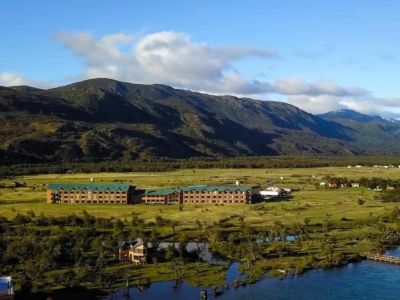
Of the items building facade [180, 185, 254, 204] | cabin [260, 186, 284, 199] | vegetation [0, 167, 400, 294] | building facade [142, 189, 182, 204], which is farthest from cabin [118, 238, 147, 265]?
cabin [260, 186, 284, 199]

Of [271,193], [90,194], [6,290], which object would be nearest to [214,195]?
[271,193]

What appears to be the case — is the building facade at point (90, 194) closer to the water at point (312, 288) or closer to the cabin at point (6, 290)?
the water at point (312, 288)

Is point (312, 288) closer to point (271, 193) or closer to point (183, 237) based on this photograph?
point (183, 237)

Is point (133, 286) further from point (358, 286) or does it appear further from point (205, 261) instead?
point (358, 286)

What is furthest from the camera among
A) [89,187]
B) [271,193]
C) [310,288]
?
[271,193]

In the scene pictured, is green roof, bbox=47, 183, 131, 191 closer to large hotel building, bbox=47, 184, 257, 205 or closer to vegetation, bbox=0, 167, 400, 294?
large hotel building, bbox=47, 184, 257, 205

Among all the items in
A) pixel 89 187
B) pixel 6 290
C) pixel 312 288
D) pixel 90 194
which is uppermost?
pixel 89 187

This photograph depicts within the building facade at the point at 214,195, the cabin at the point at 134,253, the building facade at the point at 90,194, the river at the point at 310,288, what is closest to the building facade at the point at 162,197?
the building facade at the point at 214,195
